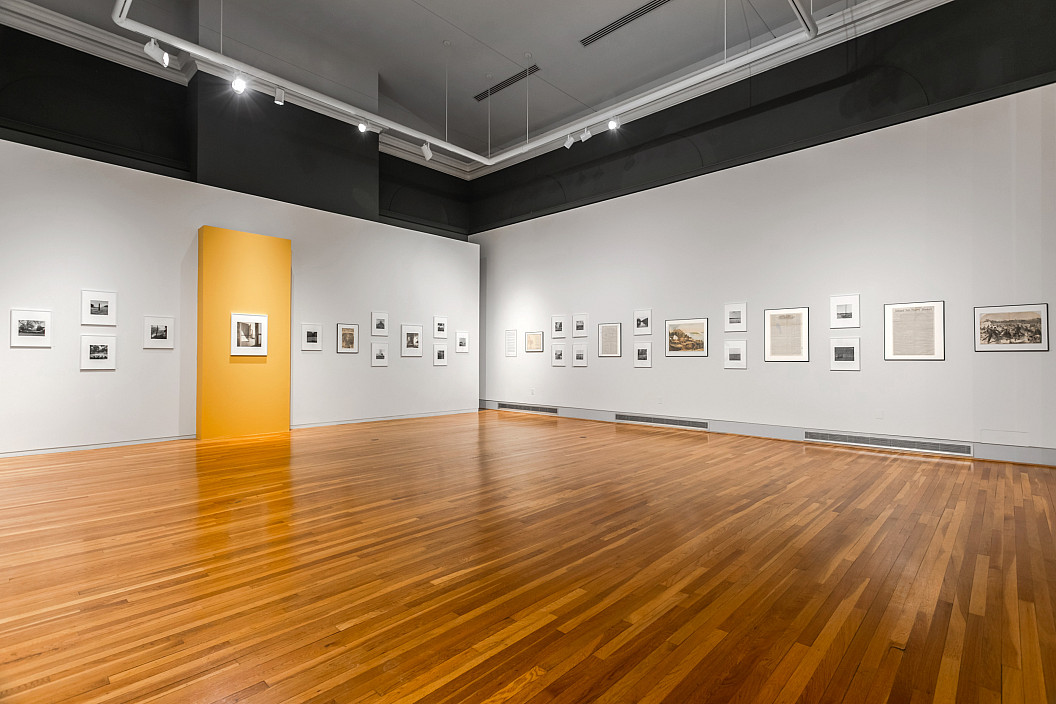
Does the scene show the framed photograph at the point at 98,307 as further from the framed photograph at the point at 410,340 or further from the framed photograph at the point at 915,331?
the framed photograph at the point at 915,331

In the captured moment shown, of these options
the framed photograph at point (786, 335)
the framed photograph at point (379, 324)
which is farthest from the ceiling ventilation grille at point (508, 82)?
the framed photograph at point (786, 335)

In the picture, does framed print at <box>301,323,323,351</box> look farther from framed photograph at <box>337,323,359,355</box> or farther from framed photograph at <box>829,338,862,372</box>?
framed photograph at <box>829,338,862,372</box>

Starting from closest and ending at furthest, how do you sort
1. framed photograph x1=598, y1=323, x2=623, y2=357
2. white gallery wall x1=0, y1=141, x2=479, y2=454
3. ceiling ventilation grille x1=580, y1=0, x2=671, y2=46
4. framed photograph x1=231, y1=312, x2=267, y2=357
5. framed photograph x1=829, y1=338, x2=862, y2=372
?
white gallery wall x1=0, y1=141, x2=479, y2=454 < framed photograph x1=829, y1=338, x2=862, y2=372 < ceiling ventilation grille x1=580, y1=0, x2=671, y2=46 < framed photograph x1=231, y1=312, x2=267, y2=357 < framed photograph x1=598, y1=323, x2=623, y2=357

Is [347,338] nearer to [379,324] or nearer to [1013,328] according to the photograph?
[379,324]

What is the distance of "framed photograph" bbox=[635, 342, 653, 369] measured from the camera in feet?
38.4

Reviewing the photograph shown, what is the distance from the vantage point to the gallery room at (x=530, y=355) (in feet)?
9.42

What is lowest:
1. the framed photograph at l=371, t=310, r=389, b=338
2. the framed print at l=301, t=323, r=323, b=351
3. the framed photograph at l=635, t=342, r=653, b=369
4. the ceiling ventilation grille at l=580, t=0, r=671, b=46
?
the framed photograph at l=635, t=342, r=653, b=369

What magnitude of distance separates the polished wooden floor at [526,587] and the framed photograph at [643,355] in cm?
513

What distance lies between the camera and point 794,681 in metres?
2.44

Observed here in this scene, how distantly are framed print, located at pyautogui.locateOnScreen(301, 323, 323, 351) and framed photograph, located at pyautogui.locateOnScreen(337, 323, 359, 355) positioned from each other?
0.44 metres

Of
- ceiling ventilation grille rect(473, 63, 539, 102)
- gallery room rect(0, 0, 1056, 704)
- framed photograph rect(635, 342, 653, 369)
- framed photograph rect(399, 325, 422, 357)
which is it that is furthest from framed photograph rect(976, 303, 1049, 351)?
framed photograph rect(399, 325, 422, 357)

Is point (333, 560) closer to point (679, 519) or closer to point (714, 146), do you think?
point (679, 519)

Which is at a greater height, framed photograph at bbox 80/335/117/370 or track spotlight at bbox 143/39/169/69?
track spotlight at bbox 143/39/169/69

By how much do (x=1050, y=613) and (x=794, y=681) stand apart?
1999mm
